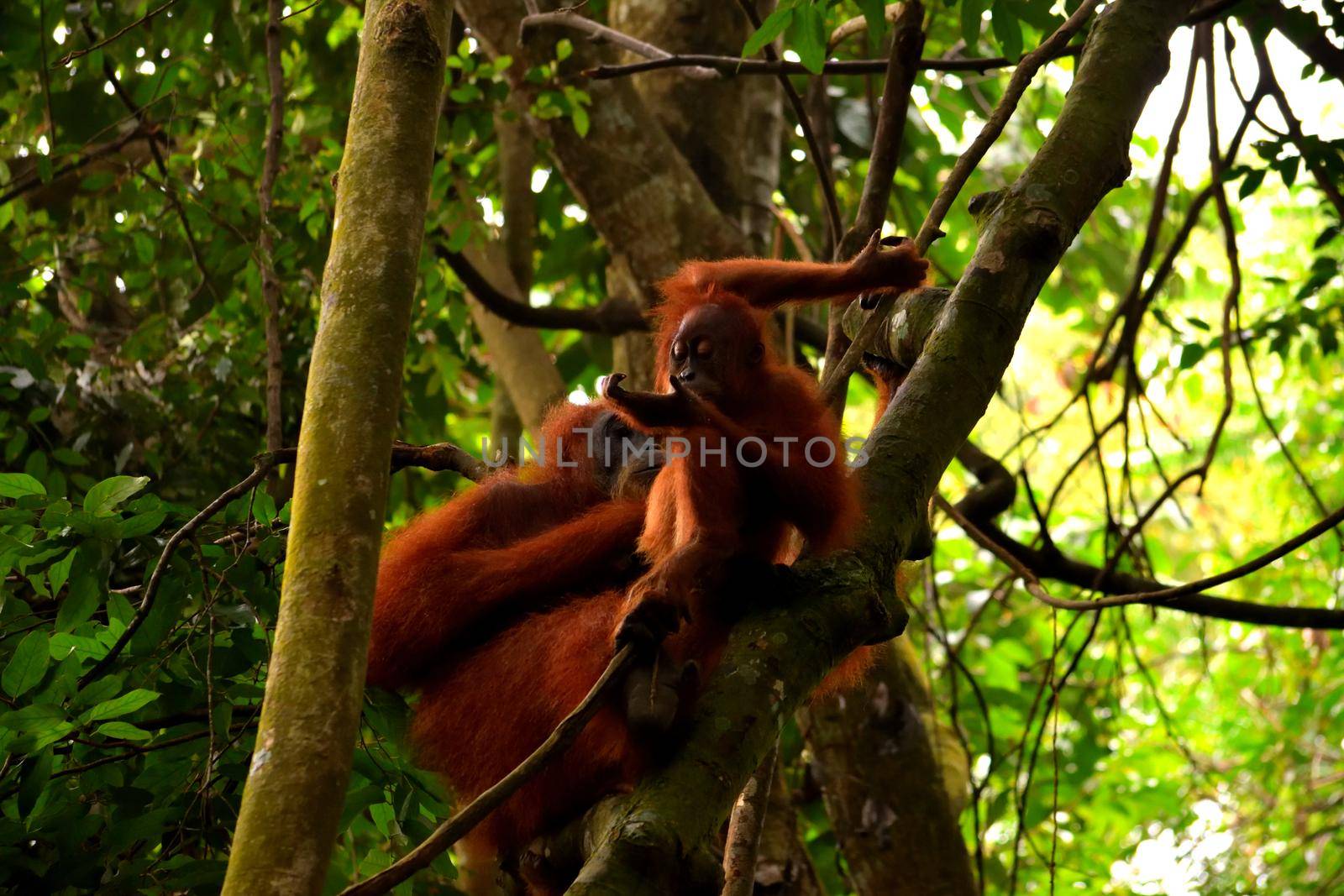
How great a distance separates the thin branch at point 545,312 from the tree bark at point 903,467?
179 centimetres

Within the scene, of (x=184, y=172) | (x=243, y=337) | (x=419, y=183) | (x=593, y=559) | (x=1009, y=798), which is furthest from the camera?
(x=1009, y=798)

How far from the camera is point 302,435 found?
1624mm

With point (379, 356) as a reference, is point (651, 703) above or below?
below

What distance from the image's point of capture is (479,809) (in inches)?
54.4

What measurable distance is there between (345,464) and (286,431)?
2.60 metres

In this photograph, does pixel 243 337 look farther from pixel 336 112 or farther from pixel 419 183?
pixel 419 183

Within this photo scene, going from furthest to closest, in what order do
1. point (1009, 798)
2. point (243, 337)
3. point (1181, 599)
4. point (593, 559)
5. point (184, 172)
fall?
point (1009, 798), point (184, 172), point (243, 337), point (1181, 599), point (593, 559)

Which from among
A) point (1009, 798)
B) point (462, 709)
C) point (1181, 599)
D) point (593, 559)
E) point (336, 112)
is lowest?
point (462, 709)

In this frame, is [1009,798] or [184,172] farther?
[1009,798]

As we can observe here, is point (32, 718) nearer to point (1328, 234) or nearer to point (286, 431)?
point (286, 431)

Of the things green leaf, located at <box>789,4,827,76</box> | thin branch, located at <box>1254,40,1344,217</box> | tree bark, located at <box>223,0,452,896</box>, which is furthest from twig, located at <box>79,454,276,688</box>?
thin branch, located at <box>1254,40,1344,217</box>

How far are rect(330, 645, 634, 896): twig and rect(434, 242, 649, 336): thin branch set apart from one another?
2729 millimetres

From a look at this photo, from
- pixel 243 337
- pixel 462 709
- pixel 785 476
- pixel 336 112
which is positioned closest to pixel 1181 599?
pixel 785 476

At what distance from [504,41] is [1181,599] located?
2.88 meters
